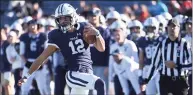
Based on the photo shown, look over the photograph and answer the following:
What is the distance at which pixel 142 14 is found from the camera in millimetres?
16719

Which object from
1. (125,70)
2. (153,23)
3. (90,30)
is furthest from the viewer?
(153,23)

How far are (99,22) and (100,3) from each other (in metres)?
8.24

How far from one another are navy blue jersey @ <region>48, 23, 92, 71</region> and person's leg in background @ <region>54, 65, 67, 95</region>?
113 inches

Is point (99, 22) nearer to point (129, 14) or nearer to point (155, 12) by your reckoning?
point (155, 12)

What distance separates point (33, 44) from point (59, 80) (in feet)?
4.62

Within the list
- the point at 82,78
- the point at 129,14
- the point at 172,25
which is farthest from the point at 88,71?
the point at 129,14

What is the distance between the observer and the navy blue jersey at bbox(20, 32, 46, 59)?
13297mm

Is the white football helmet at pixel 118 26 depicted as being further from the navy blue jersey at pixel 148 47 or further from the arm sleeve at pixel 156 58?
the arm sleeve at pixel 156 58

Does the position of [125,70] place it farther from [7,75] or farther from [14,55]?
[14,55]

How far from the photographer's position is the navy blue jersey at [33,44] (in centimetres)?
1330

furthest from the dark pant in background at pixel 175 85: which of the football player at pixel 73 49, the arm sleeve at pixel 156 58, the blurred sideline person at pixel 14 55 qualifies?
the blurred sideline person at pixel 14 55

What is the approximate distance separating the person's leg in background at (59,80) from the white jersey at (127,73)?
96 centimetres

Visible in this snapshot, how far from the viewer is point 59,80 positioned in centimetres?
1220

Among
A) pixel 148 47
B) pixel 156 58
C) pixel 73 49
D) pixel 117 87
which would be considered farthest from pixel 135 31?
pixel 73 49
